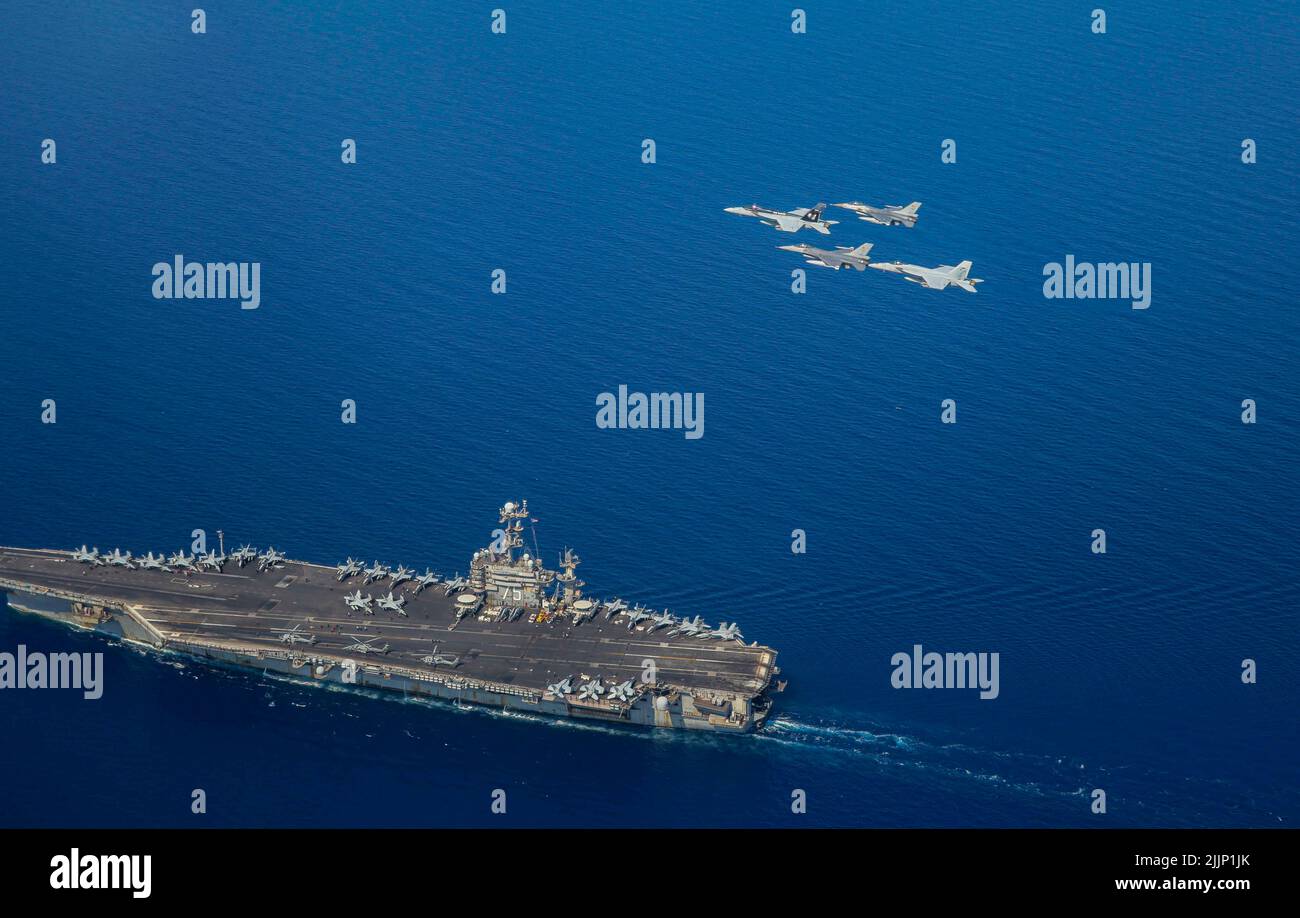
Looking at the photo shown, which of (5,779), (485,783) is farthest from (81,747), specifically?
(485,783)

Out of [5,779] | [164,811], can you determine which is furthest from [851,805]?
[5,779]
